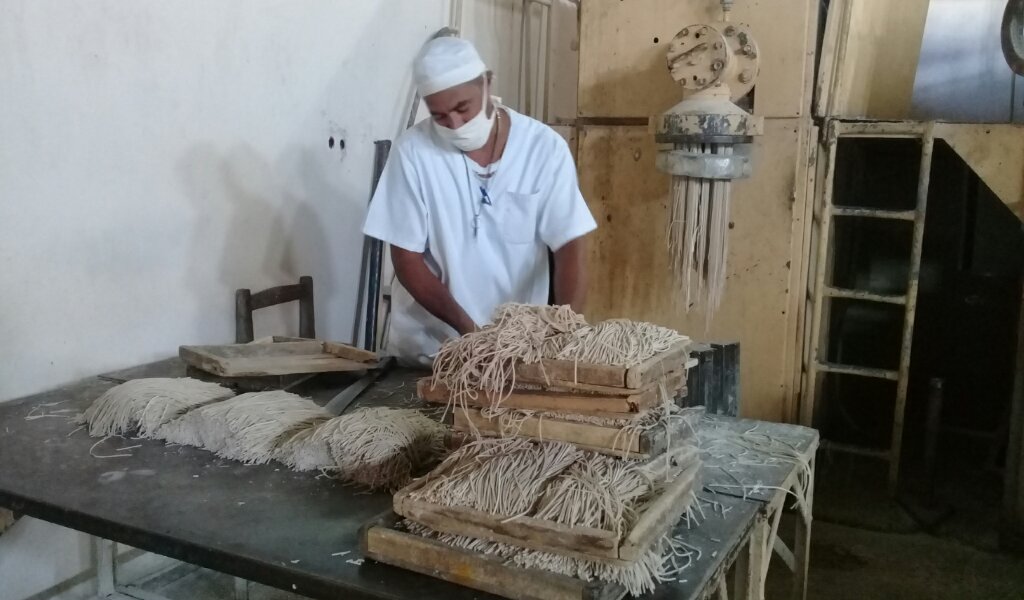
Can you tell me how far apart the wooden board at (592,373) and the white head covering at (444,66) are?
3.37 feet

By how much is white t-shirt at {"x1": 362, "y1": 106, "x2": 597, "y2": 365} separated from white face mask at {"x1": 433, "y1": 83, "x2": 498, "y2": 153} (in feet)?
0.21

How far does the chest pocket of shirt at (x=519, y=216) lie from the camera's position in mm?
2361

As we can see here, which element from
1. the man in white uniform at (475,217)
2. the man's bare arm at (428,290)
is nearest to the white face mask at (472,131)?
the man in white uniform at (475,217)

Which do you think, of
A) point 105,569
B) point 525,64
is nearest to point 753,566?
point 105,569

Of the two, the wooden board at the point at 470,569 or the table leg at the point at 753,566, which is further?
the table leg at the point at 753,566

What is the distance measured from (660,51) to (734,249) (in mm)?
820

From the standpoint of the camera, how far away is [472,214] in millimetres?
2354

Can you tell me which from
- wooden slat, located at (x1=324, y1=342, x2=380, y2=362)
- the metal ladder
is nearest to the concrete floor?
the metal ladder

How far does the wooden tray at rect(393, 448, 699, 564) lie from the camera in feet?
3.77

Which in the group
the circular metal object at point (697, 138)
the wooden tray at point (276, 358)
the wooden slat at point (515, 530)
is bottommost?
the wooden slat at point (515, 530)

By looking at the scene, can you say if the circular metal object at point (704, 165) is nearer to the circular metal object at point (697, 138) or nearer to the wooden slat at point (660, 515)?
the circular metal object at point (697, 138)

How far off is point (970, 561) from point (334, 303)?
2.52 metres

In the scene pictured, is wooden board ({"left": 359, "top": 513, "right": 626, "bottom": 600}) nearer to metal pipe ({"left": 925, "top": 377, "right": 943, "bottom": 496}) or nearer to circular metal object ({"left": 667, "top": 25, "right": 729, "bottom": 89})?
circular metal object ({"left": 667, "top": 25, "right": 729, "bottom": 89})

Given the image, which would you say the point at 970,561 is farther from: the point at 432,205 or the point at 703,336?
the point at 432,205
